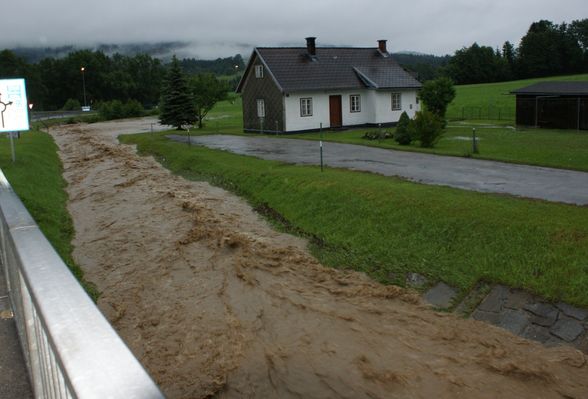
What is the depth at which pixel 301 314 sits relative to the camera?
10.0 metres

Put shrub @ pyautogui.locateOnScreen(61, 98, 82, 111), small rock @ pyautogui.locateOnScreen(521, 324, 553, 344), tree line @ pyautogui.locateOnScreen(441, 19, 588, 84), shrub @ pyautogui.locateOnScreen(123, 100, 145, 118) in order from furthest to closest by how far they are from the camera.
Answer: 1. shrub @ pyautogui.locateOnScreen(61, 98, 82, 111)
2. tree line @ pyautogui.locateOnScreen(441, 19, 588, 84)
3. shrub @ pyautogui.locateOnScreen(123, 100, 145, 118)
4. small rock @ pyautogui.locateOnScreen(521, 324, 553, 344)

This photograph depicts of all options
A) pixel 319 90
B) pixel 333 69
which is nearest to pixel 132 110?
pixel 333 69

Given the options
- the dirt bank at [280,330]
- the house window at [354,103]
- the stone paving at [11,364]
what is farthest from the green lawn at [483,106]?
the stone paving at [11,364]

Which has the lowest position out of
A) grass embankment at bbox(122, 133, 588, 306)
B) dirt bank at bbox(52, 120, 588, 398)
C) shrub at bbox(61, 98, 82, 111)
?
dirt bank at bbox(52, 120, 588, 398)

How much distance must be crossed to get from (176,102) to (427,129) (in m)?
26.8

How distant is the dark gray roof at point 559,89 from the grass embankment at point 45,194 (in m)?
28.8

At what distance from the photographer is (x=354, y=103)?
136 feet

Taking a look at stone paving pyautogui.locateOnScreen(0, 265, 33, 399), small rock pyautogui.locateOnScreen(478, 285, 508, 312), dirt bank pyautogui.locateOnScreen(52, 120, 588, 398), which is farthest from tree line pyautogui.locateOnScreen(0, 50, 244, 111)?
stone paving pyautogui.locateOnScreen(0, 265, 33, 399)

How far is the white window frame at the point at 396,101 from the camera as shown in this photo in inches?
1673

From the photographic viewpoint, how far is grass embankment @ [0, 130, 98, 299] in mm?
14109

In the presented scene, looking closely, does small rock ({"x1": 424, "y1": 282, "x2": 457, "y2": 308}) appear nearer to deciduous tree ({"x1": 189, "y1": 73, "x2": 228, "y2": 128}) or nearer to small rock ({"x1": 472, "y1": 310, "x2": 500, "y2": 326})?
small rock ({"x1": 472, "y1": 310, "x2": 500, "y2": 326})

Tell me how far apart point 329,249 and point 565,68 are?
99.5 meters

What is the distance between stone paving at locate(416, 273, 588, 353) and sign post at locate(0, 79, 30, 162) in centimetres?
1862

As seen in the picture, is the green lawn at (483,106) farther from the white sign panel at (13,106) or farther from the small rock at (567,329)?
the small rock at (567,329)
